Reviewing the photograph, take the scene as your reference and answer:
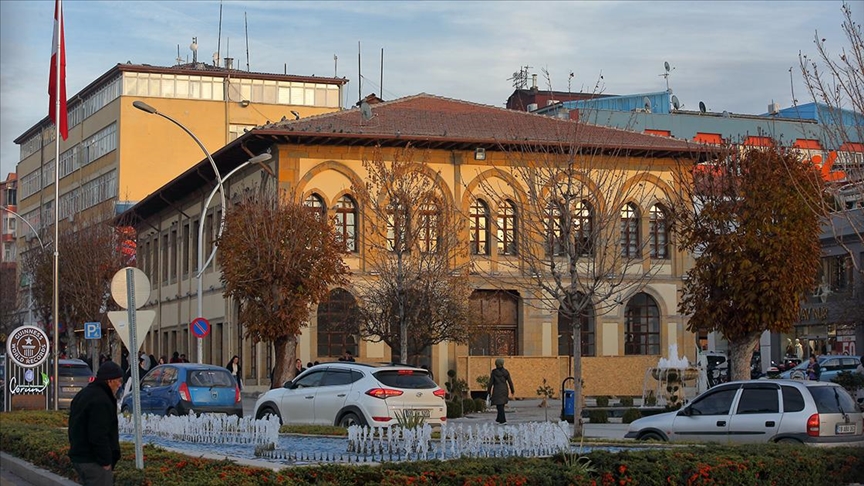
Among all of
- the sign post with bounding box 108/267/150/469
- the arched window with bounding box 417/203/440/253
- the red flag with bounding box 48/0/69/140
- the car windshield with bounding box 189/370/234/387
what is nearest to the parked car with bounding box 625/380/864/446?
the sign post with bounding box 108/267/150/469

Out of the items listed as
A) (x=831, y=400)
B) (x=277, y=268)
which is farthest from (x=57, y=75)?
(x=831, y=400)

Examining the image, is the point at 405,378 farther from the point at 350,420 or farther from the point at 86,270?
the point at 86,270

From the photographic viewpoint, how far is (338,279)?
39500 millimetres

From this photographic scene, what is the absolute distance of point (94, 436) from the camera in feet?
39.1

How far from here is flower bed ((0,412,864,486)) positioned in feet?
45.0

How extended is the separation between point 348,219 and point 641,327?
40.7ft

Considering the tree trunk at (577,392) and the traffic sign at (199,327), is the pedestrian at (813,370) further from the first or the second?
the tree trunk at (577,392)

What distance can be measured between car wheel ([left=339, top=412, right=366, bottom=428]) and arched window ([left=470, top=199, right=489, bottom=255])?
26120mm

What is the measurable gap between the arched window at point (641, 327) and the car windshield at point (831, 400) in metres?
31.2

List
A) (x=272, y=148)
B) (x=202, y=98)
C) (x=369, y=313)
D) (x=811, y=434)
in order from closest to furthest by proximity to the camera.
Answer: (x=811, y=434), (x=369, y=313), (x=272, y=148), (x=202, y=98)

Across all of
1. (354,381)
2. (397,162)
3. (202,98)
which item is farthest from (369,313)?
(202,98)

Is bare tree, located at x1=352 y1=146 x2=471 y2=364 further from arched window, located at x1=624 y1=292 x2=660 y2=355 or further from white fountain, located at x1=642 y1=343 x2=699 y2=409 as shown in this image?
arched window, located at x1=624 y1=292 x2=660 y2=355

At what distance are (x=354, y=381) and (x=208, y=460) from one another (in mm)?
7431

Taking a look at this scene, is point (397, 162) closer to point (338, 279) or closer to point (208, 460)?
point (338, 279)
